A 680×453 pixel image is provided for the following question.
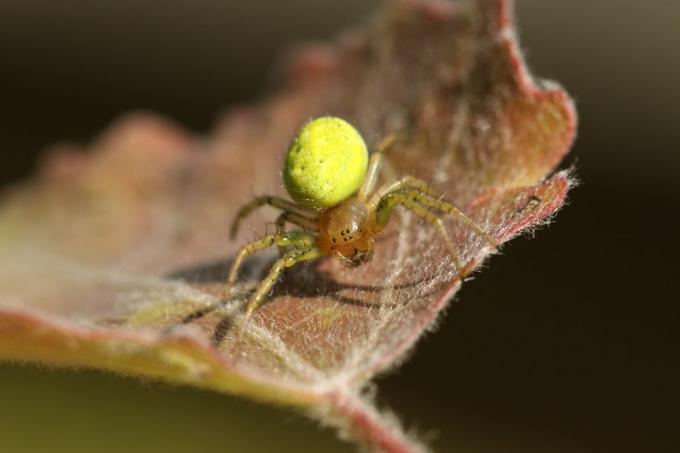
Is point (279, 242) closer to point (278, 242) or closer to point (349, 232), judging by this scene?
point (278, 242)

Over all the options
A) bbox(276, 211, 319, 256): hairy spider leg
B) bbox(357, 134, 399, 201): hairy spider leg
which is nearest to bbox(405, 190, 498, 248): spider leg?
bbox(357, 134, 399, 201): hairy spider leg

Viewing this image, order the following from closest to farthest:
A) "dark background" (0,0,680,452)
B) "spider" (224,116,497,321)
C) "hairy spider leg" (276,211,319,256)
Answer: "spider" (224,116,497,321), "hairy spider leg" (276,211,319,256), "dark background" (0,0,680,452)

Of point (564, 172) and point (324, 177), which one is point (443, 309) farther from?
point (324, 177)

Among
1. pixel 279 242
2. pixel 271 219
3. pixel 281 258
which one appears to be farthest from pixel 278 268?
pixel 271 219

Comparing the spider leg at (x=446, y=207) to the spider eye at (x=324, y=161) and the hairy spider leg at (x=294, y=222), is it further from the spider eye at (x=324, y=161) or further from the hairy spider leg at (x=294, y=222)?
the hairy spider leg at (x=294, y=222)

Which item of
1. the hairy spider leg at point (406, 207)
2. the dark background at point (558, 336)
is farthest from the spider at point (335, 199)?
the dark background at point (558, 336)

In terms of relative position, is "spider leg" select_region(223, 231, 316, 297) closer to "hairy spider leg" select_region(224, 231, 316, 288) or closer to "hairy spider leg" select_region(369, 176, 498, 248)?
"hairy spider leg" select_region(224, 231, 316, 288)

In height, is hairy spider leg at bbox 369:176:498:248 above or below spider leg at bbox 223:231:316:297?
above

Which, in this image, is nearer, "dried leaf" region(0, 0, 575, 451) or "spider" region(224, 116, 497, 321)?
"dried leaf" region(0, 0, 575, 451)

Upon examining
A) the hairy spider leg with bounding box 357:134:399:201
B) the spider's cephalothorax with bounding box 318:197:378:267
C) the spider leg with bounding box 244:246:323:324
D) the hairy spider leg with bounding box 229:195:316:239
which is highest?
the hairy spider leg with bounding box 357:134:399:201
